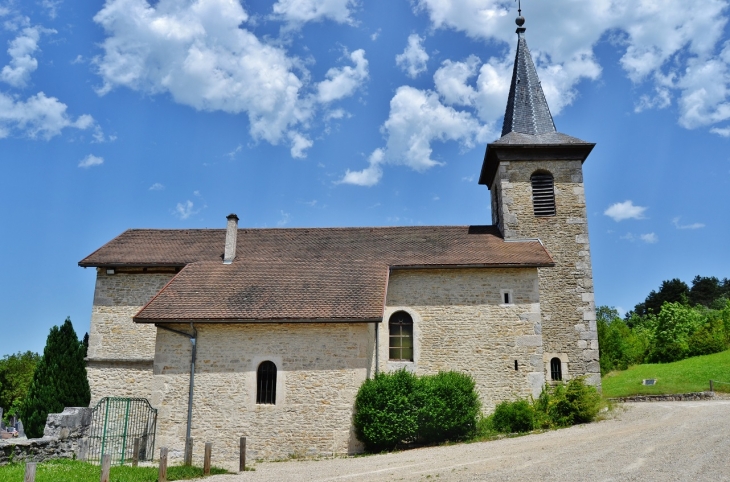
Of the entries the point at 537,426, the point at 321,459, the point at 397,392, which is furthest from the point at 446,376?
the point at 321,459

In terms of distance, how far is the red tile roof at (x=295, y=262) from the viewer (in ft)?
44.9

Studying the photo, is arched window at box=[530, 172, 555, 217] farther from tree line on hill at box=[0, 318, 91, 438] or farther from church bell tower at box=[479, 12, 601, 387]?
tree line on hill at box=[0, 318, 91, 438]

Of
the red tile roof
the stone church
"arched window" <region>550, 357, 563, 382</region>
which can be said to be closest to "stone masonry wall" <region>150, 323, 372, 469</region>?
the stone church

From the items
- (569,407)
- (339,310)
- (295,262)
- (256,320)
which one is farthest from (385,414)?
(295,262)

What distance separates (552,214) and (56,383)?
16262 mm

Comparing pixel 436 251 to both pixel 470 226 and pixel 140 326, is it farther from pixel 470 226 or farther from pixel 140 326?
pixel 140 326

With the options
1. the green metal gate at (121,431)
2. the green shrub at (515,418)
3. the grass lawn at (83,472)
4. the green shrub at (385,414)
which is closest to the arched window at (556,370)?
the green shrub at (515,418)

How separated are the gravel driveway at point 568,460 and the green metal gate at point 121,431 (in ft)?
10.6

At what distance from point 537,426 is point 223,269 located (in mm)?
9756

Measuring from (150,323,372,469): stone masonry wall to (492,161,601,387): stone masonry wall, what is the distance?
6.68 metres

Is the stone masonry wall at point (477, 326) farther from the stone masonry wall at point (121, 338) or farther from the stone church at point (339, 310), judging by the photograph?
the stone masonry wall at point (121, 338)

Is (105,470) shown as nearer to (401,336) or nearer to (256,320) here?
(256,320)

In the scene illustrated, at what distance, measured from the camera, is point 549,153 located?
60.9ft

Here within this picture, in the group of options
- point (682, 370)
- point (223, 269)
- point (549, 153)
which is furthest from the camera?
point (682, 370)
